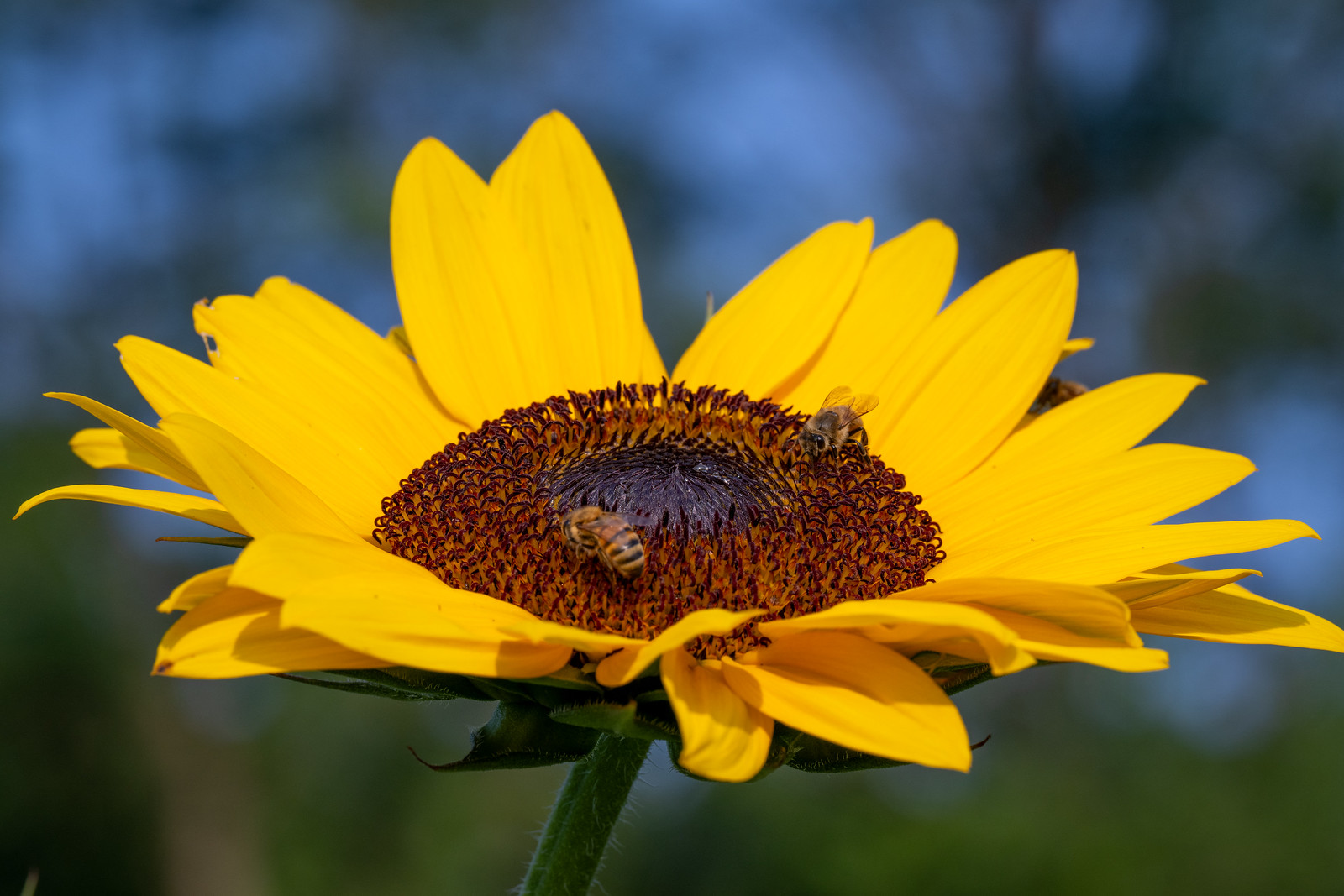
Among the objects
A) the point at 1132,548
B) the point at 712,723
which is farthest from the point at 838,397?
the point at 712,723

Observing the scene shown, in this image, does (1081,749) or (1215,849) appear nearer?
(1215,849)

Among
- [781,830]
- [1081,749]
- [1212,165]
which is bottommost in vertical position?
[781,830]

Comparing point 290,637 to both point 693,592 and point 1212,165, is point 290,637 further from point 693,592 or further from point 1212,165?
point 1212,165

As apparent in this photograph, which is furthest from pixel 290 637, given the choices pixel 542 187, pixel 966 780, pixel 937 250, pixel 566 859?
pixel 966 780

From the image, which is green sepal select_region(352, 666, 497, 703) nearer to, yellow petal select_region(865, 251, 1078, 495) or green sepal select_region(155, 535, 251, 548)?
green sepal select_region(155, 535, 251, 548)

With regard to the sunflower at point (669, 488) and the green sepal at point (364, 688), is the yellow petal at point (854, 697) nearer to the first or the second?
the sunflower at point (669, 488)

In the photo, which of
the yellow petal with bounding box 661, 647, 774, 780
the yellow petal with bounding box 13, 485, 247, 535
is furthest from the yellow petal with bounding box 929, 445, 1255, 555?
the yellow petal with bounding box 13, 485, 247, 535

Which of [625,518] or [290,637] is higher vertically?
[625,518]
